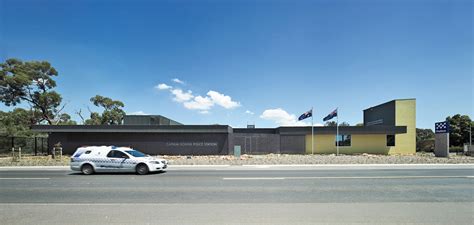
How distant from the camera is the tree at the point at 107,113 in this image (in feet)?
157

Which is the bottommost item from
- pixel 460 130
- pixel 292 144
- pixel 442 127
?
pixel 292 144

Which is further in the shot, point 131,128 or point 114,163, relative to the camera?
point 131,128

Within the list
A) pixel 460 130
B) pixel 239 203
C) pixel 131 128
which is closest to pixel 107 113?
pixel 131 128

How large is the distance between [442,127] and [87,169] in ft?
102

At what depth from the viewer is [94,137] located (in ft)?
86.5

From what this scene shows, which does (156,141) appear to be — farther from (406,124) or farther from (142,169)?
(406,124)

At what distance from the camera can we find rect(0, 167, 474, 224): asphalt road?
225 inches

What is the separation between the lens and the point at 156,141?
2658 cm

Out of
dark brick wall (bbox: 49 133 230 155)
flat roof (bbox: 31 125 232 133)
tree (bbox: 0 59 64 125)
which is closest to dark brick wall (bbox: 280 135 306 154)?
dark brick wall (bbox: 49 133 230 155)

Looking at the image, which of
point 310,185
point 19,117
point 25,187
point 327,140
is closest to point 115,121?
point 19,117

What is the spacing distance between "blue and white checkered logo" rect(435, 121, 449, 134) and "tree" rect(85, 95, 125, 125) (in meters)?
48.1

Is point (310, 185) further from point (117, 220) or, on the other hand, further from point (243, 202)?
point (117, 220)

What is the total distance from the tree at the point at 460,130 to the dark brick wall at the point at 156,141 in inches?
1704

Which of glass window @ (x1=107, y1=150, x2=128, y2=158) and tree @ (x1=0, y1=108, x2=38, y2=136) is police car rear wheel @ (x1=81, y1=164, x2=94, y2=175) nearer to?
glass window @ (x1=107, y1=150, x2=128, y2=158)
